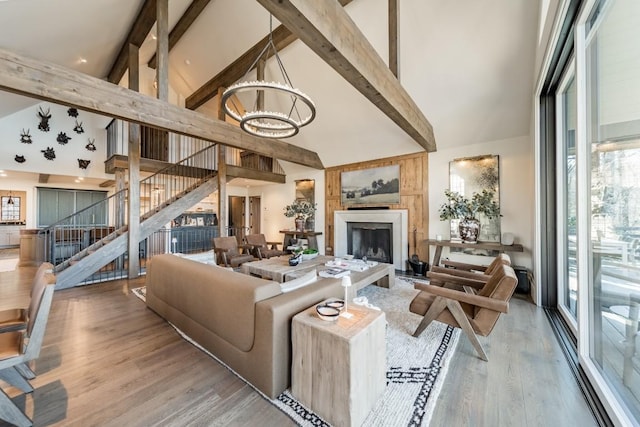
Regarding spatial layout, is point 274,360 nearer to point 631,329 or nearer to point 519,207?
point 631,329

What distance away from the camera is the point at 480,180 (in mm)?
4703

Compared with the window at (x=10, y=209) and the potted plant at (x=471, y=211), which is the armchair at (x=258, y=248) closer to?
the potted plant at (x=471, y=211)

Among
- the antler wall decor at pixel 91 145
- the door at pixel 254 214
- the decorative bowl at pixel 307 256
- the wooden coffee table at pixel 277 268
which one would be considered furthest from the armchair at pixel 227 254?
the antler wall decor at pixel 91 145

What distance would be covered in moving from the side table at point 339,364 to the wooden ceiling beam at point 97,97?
3.41 meters

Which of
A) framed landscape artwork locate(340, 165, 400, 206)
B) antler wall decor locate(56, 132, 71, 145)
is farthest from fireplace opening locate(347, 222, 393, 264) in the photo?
antler wall decor locate(56, 132, 71, 145)

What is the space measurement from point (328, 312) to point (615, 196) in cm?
206

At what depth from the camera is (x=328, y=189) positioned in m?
7.05

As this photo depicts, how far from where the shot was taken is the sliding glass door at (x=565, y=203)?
272cm

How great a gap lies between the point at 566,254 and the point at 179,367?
439 cm

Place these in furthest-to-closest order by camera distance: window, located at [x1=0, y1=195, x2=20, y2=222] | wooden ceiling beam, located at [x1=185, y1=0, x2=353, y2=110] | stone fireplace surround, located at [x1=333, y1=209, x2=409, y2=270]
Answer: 1. window, located at [x1=0, y1=195, x2=20, y2=222]
2. stone fireplace surround, located at [x1=333, y1=209, x2=409, y2=270]
3. wooden ceiling beam, located at [x1=185, y1=0, x2=353, y2=110]

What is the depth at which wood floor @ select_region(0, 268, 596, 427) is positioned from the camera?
1537mm

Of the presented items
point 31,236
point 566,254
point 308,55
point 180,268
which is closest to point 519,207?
point 566,254

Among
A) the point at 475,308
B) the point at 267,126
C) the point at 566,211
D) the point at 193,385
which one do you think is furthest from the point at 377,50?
the point at 193,385

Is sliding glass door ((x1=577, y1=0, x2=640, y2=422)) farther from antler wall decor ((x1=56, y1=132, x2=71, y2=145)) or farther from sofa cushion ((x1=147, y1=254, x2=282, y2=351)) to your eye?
antler wall decor ((x1=56, y1=132, x2=71, y2=145))
